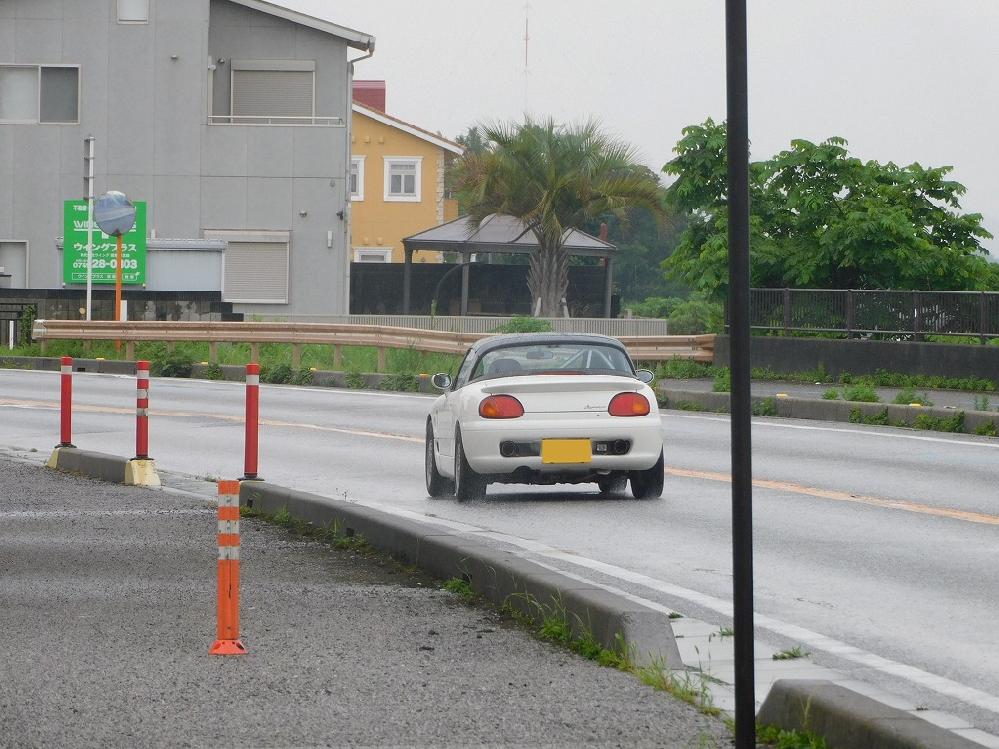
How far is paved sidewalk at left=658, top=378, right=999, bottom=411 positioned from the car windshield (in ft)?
24.9

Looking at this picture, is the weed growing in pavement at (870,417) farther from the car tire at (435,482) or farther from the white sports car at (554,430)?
the car tire at (435,482)

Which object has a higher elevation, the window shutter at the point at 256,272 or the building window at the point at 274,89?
the building window at the point at 274,89

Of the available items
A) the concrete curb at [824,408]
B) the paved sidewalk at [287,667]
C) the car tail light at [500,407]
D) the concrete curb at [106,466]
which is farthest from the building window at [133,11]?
the paved sidewalk at [287,667]

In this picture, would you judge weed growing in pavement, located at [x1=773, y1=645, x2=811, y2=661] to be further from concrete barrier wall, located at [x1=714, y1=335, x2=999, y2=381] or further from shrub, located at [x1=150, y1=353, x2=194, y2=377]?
shrub, located at [x1=150, y1=353, x2=194, y2=377]

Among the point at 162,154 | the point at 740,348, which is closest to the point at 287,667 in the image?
the point at 740,348

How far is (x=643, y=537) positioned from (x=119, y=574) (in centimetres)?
346

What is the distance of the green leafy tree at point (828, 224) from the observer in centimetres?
2980

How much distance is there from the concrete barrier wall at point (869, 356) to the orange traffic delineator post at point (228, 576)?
18653mm

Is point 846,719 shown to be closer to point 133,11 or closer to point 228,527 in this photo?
point 228,527

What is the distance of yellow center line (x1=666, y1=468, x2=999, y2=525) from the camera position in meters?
11.9

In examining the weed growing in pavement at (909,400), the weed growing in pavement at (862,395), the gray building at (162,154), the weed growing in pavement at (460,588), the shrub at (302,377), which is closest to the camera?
the weed growing in pavement at (460,588)

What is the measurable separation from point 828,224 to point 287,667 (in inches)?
1011

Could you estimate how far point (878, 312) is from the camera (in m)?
→ 26.5

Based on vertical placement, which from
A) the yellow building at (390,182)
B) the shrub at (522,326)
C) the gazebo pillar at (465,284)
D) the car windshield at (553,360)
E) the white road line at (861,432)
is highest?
the yellow building at (390,182)
